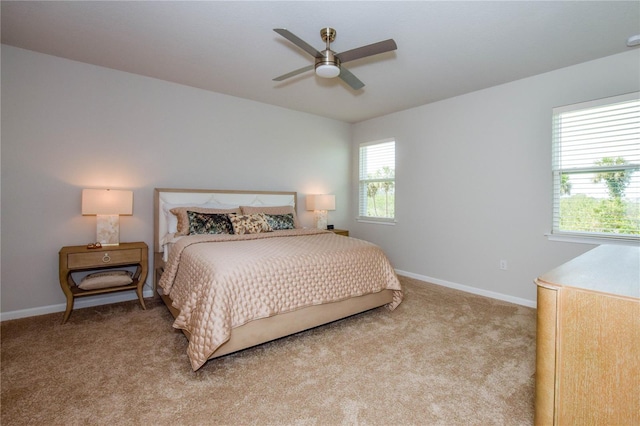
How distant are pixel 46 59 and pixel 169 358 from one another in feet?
10.3

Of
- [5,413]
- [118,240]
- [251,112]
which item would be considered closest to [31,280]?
[118,240]

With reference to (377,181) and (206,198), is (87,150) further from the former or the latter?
(377,181)

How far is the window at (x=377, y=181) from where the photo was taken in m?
4.79

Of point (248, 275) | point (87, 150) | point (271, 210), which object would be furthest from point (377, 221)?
point (87, 150)

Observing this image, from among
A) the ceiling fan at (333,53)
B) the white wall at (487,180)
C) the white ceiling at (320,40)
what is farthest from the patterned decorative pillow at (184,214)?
the white wall at (487,180)

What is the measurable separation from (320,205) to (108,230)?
2.72m

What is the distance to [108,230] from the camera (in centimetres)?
304

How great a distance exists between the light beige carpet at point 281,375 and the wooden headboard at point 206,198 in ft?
3.51

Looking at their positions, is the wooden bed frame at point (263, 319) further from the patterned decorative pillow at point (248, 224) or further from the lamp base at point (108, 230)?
the patterned decorative pillow at point (248, 224)

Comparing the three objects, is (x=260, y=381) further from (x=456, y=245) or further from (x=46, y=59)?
(x=46, y=59)

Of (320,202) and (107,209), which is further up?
(320,202)

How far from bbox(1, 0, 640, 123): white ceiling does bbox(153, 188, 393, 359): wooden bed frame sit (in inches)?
54.9

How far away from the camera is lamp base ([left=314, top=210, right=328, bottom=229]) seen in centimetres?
471

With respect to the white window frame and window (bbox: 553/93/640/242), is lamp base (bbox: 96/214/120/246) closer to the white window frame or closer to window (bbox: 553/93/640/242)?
the white window frame
